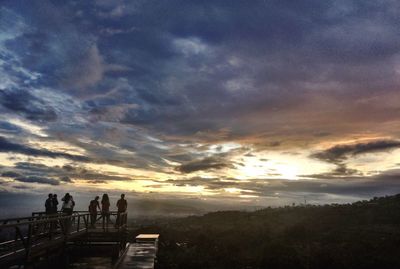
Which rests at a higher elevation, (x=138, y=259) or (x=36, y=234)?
(x=36, y=234)

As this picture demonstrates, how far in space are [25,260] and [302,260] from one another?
57.1 ft

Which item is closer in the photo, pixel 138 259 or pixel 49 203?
pixel 138 259

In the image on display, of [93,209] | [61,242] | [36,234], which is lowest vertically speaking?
[61,242]

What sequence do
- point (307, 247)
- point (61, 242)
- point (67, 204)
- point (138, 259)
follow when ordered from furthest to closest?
1. point (307, 247)
2. point (67, 204)
3. point (61, 242)
4. point (138, 259)

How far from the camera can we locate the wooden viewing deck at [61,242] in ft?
36.5

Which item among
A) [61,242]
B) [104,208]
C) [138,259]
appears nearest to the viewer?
[138,259]

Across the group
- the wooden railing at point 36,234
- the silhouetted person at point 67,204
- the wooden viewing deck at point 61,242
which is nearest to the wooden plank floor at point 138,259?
the wooden viewing deck at point 61,242

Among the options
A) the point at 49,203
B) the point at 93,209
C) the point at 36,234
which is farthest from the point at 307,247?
the point at 36,234

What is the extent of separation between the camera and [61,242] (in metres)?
15.7

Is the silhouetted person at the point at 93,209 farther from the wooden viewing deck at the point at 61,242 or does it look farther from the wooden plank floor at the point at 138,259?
the wooden plank floor at the point at 138,259

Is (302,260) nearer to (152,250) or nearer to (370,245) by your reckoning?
(370,245)

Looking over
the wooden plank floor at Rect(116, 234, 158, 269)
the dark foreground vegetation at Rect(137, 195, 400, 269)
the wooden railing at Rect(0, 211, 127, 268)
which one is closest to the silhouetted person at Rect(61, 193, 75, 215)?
the wooden railing at Rect(0, 211, 127, 268)

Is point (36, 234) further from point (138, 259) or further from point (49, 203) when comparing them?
point (49, 203)

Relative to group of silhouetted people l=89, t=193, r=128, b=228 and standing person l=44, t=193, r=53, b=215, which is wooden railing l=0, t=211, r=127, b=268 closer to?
group of silhouetted people l=89, t=193, r=128, b=228
